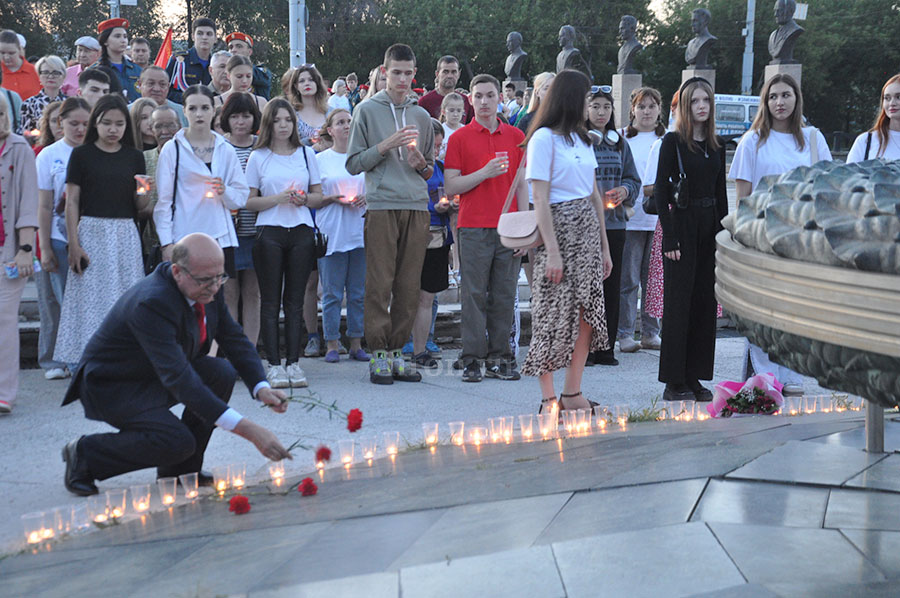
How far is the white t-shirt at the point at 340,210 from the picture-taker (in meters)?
7.50

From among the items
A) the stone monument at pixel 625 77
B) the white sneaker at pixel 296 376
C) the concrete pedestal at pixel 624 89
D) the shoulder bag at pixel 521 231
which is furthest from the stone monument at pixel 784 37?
the shoulder bag at pixel 521 231

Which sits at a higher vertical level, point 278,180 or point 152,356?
point 278,180

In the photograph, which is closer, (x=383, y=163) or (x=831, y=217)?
(x=831, y=217)

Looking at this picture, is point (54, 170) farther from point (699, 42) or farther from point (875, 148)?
point (699, 42)

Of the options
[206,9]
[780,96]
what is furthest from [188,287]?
[206,9]

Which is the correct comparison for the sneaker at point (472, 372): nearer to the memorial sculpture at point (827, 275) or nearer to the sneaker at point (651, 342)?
the sneaker at point (651, 342)

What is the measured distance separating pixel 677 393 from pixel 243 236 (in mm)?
3096

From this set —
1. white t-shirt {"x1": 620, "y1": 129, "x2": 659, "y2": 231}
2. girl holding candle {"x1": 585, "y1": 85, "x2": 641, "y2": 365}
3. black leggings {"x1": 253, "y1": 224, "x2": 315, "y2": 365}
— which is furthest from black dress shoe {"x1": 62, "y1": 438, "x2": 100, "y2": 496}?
white t-shirt {"x1": 620, "y1": 129, "x2": 659, "y2": 231}

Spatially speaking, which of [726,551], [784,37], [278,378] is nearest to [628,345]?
[278,378]

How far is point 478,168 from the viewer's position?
23.1 feet

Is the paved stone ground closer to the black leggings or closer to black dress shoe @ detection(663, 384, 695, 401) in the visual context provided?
black dress shoe @ detection(663, 384, 695, 401)

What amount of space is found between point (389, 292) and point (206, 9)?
40666mm

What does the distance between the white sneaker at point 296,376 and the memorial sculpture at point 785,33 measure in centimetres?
1653

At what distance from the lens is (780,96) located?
20.0 ft
